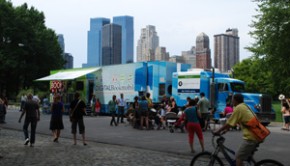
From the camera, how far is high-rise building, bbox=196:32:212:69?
60153mm

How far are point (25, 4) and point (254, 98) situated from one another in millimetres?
42635

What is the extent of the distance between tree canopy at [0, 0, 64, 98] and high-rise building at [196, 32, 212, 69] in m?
20.5

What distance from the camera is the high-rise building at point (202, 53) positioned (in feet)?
197

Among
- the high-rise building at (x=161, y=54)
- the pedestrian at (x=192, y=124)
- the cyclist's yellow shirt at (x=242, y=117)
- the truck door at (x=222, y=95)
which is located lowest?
the pedestrian at (x=192, y=124)

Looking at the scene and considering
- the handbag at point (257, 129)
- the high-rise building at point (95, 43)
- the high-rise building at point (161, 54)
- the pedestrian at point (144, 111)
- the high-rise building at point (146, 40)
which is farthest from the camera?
the high-rise building at point (95, 43)

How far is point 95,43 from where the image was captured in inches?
6216

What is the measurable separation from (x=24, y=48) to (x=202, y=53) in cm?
2939

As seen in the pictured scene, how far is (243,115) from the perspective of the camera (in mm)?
7387

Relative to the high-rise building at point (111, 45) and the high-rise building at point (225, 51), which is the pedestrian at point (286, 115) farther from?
the high-rise building at point (225, 51)

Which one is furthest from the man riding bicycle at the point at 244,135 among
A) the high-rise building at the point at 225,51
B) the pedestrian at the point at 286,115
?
the high-rise building at the point at 225,51

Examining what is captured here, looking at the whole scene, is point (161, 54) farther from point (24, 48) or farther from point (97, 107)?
point (97, 107)

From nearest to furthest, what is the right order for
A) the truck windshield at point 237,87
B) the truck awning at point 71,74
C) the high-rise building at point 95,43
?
the truck windshield at point 237,87 < the truck awning at point 71,74 < the high-rise building at point 95,43

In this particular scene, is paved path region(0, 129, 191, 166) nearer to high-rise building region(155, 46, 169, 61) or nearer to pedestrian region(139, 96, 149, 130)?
pedestrian region(139, 96, 149, 130)

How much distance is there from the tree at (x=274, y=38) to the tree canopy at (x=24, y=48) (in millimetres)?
28937
